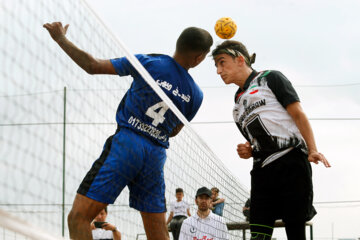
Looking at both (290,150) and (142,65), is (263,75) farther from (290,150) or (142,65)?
(142,65)

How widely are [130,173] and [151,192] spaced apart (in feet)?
0.91

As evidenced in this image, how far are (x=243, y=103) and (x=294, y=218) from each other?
2.69 ft

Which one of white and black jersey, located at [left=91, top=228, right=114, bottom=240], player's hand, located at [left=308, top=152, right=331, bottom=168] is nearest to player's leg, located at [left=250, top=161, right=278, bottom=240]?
player's hand, located at [left=308, top=152, right=331, bottom=168]

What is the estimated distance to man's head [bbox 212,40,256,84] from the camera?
158 inches

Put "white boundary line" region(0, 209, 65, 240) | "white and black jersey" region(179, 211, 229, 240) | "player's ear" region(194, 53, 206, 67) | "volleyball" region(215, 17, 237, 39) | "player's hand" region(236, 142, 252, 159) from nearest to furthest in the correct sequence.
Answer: "white boundary line" region(0, 209, 65, 240), "player's hand" region(236, 142, 252, 159), "player's ear" region(194, 53, 206, 67), "volleyball" region(215, 17, 237, 39), "white and black jersey" region(179, 211, 229, 240)

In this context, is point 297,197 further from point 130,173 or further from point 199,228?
point 199,228

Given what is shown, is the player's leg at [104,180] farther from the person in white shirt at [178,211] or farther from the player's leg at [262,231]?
the person in white shirt at [178,211]

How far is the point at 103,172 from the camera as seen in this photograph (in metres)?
3.77

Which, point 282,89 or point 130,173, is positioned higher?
point 282,89

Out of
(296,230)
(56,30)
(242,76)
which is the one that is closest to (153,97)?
(242,76)

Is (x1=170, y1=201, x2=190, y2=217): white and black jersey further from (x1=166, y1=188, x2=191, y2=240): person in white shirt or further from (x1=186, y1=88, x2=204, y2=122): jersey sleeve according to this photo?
(x1=186, y1=88, x2=204, y2=122): jersey sleeve

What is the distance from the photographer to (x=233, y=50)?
13.3 feet

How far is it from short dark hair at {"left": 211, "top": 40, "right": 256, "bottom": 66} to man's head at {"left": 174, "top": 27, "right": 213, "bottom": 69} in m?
0.14

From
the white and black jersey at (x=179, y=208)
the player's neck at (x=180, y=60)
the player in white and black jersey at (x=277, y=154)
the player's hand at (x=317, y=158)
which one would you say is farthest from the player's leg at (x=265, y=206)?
the white and black jersey at (x=179, y=208)
